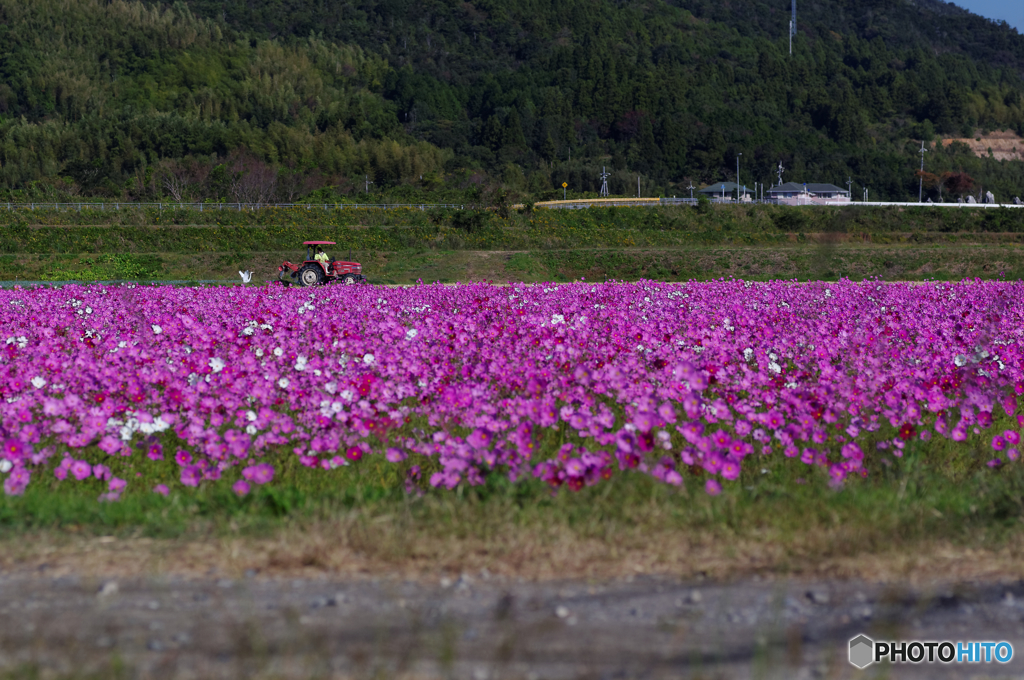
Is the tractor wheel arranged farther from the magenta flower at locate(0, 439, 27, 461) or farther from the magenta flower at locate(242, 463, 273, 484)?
the magenta flower at locate(242, 463, 273, 484)

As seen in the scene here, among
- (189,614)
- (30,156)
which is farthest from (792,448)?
(30,156)

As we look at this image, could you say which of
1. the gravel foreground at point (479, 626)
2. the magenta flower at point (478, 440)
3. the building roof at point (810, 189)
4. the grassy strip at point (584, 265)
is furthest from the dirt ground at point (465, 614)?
the building roof at point (810, 189)

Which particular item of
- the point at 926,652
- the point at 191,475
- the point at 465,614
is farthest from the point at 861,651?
the point at 191,475

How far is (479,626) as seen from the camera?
4.59 meters

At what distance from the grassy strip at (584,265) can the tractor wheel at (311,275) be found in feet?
21.6

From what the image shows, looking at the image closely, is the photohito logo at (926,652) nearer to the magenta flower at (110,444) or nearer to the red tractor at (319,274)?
the magenta flower at (110,444)

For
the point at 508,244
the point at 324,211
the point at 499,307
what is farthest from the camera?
the point at 324,211

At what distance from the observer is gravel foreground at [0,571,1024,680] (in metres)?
4.12

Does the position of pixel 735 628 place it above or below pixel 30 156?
below

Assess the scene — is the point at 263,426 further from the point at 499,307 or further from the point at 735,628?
the point at 499,307

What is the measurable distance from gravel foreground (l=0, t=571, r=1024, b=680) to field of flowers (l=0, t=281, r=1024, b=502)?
1.25 m

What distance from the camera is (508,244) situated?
59.2 meters

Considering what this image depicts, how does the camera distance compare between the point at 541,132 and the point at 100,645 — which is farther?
the point at 541,132

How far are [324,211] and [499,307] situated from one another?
5956 cm
